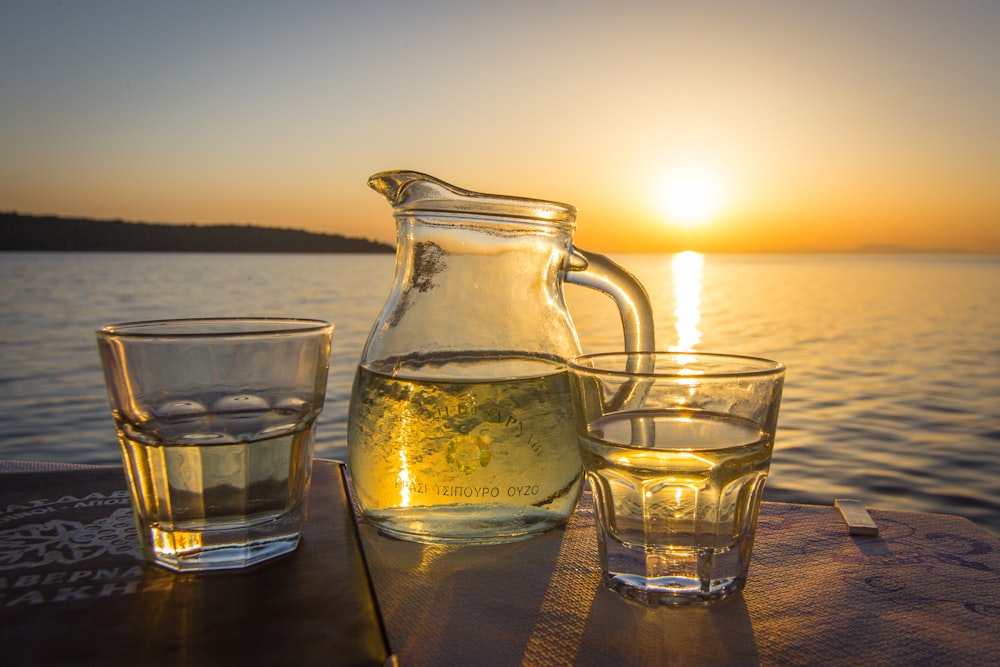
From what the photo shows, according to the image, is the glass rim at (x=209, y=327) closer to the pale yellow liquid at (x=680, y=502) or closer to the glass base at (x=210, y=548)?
the glass base at (x=210, y=548)

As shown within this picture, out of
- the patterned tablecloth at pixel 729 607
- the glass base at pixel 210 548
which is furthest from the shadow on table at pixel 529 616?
the glass base at pixel 210 548

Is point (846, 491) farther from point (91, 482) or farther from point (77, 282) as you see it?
point (77, 282)

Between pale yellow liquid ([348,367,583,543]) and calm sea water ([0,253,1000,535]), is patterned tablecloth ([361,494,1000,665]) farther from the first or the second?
calm sea water ([0,253,1000,535])

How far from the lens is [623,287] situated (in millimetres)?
1040

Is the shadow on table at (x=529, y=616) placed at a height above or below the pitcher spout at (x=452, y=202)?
below

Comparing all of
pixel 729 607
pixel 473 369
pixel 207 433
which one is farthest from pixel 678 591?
pixel 207 433

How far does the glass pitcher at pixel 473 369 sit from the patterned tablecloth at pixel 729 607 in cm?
5

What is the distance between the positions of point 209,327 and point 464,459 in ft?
1.07

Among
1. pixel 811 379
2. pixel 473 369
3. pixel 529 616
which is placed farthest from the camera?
pixel 811 379

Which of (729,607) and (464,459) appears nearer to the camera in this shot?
(729,607)

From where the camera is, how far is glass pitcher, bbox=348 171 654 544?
0.93m

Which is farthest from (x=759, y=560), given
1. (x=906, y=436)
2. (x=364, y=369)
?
(x=906, y=436)

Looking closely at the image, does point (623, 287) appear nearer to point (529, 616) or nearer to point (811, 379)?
point (529, 616)

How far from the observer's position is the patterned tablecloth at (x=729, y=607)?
25.8 inches
